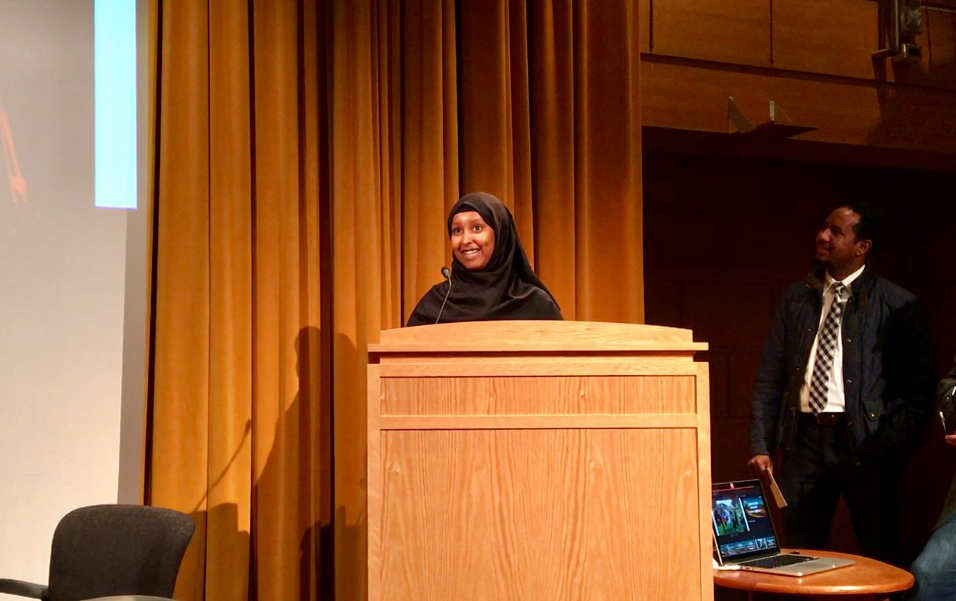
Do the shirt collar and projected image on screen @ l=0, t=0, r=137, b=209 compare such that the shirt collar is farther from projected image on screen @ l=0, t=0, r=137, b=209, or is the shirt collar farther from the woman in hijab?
projected image on screen @ l=0, t=0, r=137, b=209

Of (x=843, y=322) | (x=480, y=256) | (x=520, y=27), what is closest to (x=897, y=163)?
(x=843, y=322)

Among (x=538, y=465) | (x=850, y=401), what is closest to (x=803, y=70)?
(x=850, y=401)

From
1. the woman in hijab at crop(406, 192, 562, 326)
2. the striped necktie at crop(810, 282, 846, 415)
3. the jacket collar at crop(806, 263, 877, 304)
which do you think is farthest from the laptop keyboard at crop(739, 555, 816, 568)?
the jacket collar at crop(806, 263, 877, 304)

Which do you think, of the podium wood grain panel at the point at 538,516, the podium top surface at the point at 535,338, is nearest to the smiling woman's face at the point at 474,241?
the podium top surface at the point at 535,338

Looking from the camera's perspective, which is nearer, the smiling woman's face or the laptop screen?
the laptop screen

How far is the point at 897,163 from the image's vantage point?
4898 millimetres

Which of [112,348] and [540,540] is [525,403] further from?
[112,348]

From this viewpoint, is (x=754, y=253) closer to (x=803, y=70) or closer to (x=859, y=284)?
(x=803, y=70)

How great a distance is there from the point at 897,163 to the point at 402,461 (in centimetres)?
364

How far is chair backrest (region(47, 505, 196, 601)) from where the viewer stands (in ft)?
8.28

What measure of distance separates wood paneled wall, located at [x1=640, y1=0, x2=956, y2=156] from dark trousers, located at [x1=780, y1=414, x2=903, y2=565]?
4.77 ft

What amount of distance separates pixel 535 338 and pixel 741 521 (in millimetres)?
995

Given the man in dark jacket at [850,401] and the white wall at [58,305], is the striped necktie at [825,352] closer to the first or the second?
the man in dark jacket at [850,401]

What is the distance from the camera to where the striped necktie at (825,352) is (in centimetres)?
343
